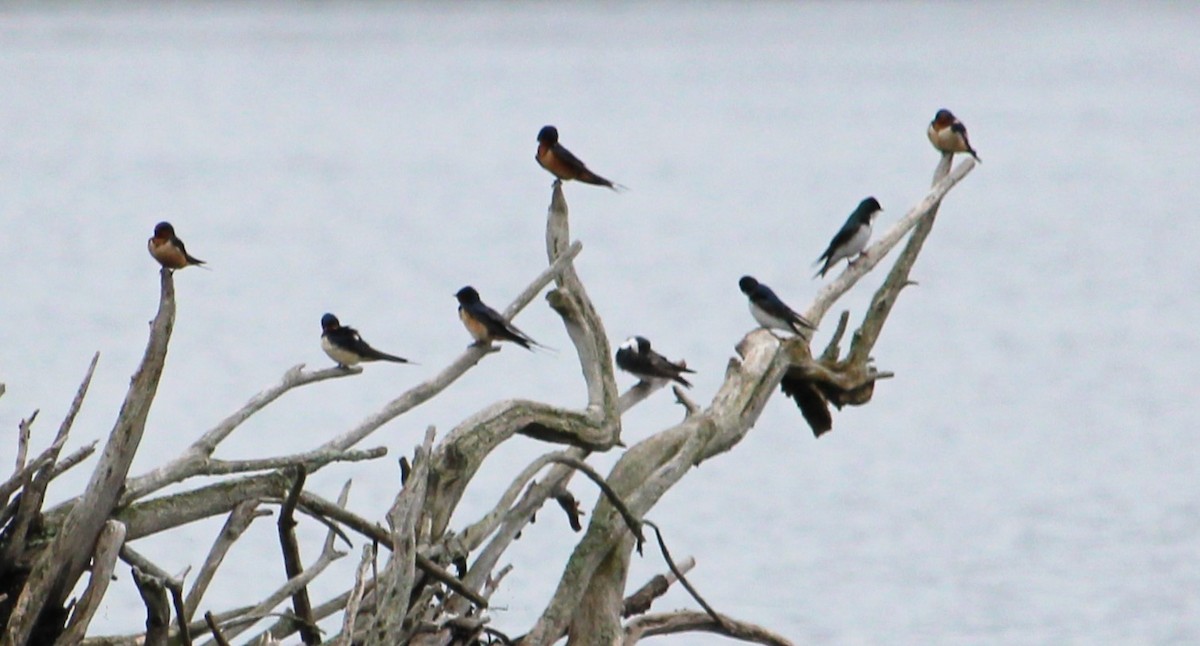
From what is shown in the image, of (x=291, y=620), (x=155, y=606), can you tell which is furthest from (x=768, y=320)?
(x=155, y=606)

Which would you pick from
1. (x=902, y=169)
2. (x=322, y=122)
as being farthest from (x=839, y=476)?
(x=322, y=122)

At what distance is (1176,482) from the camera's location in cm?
1755

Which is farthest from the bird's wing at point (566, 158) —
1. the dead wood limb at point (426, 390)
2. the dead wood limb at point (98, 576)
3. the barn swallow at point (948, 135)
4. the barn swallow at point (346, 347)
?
the dead wood limb at point (98, 576)

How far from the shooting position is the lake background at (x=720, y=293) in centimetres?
1435

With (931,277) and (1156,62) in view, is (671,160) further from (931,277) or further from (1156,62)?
(1156,62)

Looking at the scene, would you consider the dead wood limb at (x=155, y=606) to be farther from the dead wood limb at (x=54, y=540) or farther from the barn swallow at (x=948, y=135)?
the barn swallow at (x=948, y=135)

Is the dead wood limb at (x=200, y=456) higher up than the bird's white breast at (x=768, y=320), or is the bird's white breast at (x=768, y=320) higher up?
the bird's white breast at (x=768, y=320)

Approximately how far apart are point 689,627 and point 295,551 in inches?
73.0

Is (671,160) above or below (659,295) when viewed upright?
above

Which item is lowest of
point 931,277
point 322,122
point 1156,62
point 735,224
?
point 931,277

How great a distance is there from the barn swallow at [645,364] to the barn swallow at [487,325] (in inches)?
22.5

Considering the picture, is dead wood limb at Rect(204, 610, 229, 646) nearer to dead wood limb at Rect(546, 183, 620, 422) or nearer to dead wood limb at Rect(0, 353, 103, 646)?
dead wood limb at Rect(0, 353, 103, 646)

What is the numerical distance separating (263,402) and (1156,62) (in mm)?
72837

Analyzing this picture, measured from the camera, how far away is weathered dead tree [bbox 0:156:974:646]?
5.86m
